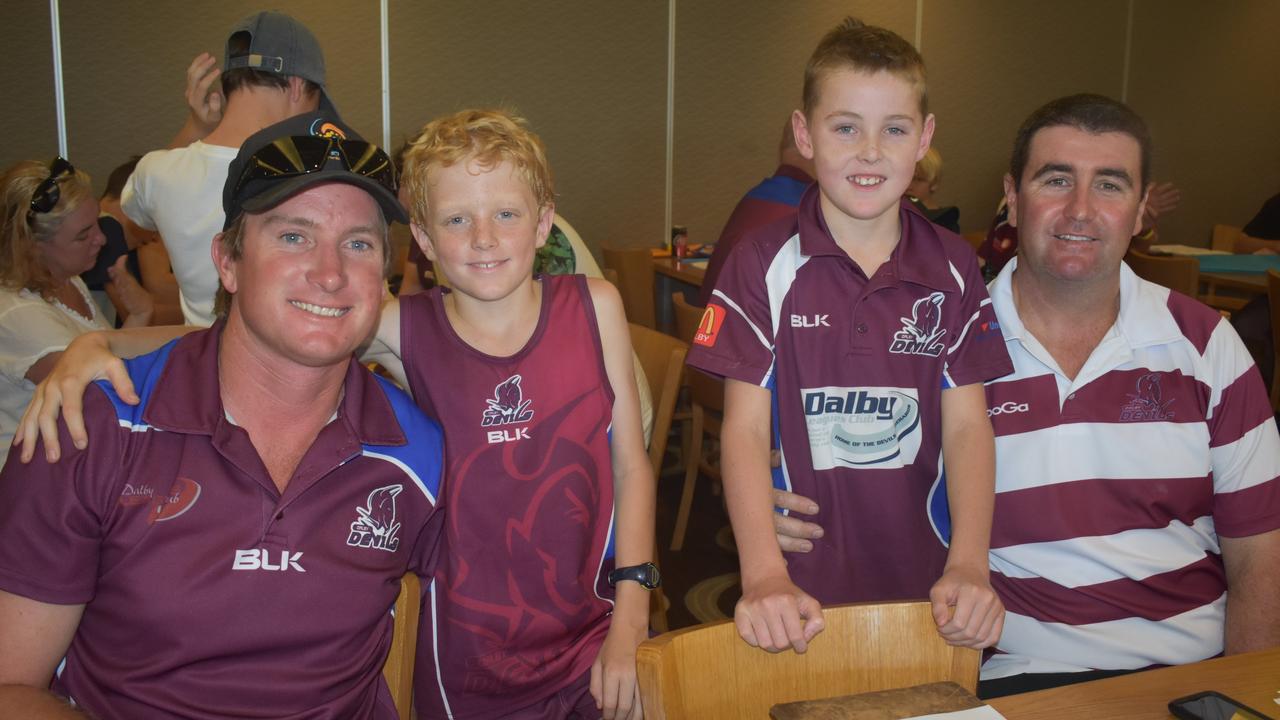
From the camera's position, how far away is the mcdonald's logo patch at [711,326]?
1751 millimetres

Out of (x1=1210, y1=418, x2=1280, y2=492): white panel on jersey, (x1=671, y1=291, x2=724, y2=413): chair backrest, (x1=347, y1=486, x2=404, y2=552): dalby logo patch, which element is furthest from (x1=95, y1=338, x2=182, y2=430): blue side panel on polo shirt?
(x1=671, y1=291, x2=724, y2=413): chair backrest

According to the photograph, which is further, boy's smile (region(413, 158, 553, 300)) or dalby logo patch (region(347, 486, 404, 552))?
boy's smile (region(413, 158, 553, 300))

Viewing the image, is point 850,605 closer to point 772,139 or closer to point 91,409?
point 91,409

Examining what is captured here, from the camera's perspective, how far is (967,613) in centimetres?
135

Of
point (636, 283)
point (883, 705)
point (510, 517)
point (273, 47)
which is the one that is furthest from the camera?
point (636, 283)

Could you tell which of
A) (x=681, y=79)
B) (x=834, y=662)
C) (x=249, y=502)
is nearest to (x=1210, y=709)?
(x=834, y=662)

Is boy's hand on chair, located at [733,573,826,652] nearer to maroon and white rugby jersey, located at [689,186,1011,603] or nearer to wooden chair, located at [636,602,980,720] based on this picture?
wooden chair, located at [636,602,980,720]

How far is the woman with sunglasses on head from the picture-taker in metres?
2.60

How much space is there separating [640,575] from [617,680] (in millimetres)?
198

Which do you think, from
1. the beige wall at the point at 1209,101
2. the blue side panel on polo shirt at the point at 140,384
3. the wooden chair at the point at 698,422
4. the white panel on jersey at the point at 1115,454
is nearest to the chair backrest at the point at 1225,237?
the beige wall at the point at 1209,101

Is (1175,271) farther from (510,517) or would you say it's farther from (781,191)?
(510,517)

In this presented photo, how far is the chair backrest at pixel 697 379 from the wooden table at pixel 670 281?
131cm

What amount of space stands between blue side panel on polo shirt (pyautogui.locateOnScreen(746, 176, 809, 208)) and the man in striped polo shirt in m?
1.66

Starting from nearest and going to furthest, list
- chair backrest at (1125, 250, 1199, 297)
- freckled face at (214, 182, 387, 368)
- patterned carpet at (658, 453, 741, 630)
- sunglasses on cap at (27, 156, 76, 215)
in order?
1. freckled face at (214, 182, 387, 368)
2. sunglasses on cap at (27, 156, 76, 215)
3. patterned carpet at (658, 453, 741, 630)
4. chair backrest at (1125, 250, 1199, 297)
